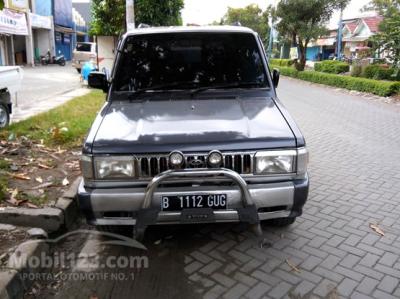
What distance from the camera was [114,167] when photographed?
125 inches

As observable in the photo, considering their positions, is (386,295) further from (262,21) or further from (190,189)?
(262,21)

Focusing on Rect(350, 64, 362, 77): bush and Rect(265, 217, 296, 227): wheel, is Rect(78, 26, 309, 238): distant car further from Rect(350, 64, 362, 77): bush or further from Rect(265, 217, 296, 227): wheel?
Rect(350, 64, 362, 77): bush

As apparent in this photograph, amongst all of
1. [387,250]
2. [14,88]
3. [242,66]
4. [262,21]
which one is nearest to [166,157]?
[242,66]

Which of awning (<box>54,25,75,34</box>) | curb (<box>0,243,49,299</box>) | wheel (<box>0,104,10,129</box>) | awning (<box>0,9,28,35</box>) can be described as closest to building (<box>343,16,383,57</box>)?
awning (<box>54,25,75,34</box>)

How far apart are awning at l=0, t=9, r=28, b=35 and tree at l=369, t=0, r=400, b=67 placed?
69.8ft

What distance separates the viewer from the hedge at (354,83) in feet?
52.2

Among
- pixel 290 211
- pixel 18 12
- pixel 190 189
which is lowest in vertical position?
pixel 290 211

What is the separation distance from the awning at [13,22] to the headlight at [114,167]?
25.6 meters

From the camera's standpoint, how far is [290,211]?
11.0ft

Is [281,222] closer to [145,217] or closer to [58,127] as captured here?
[145,217]

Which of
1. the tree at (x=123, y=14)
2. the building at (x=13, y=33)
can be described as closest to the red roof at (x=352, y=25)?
the building at (x=13, y=33)

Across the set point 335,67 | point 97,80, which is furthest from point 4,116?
point 335,67

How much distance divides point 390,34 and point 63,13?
1278 inches

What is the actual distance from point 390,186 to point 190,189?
347 cm
